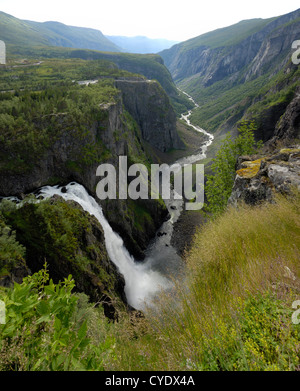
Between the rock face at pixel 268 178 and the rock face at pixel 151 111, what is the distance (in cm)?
8560

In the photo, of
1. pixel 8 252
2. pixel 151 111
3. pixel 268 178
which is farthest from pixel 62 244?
pixel 151 111

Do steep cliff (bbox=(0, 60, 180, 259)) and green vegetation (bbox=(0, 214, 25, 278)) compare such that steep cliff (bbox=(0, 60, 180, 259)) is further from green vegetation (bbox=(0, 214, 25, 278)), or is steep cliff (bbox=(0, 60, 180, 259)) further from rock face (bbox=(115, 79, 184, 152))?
rock face (bbox=(115, 79, 184, 152))

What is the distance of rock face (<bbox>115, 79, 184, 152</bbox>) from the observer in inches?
3666

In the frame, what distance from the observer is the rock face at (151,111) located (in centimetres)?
9312

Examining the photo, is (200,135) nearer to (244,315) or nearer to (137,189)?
(137,189)

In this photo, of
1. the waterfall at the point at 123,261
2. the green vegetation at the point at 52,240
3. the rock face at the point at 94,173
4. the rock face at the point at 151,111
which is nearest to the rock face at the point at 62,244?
the green vegetation at the point at 52,240

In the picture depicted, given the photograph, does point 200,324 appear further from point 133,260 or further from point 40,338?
point 133,260

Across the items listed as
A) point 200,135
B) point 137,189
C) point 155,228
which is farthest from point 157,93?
point 155,228

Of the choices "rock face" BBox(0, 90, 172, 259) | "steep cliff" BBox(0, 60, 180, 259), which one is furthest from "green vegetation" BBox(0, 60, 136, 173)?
"rock face" BBox(0, 90, 172, 259)

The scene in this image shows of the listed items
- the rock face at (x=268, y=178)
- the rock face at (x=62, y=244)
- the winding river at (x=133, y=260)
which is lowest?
the winding river at (x=133, y=260)

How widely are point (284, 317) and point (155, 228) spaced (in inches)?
1743

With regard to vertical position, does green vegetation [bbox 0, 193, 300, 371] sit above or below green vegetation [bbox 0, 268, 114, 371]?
below

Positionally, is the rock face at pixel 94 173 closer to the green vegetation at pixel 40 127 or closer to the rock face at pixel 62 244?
the green vegetation at pixel 40 127

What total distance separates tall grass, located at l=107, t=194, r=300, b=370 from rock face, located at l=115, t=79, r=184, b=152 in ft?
310
